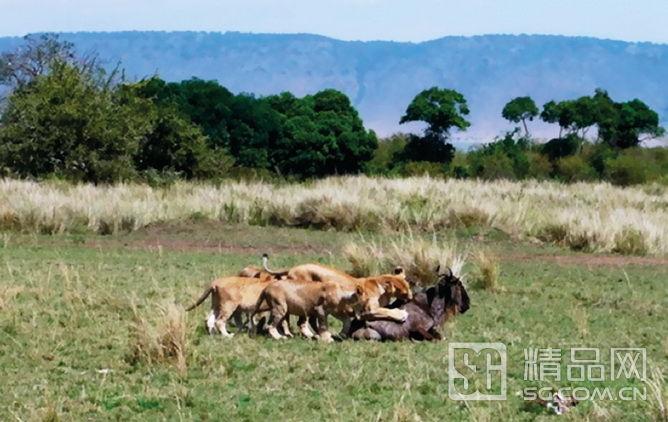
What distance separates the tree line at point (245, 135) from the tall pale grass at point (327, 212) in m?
3.14

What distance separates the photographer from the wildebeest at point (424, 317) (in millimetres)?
10930

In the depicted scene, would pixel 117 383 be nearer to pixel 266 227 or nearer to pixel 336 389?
pixel 336 389

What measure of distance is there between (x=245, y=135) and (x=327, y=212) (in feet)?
65.6

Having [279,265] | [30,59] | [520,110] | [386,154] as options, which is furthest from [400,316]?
[30,59]

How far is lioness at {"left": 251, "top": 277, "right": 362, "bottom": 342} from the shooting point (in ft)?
35.3

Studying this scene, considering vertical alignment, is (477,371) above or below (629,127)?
above

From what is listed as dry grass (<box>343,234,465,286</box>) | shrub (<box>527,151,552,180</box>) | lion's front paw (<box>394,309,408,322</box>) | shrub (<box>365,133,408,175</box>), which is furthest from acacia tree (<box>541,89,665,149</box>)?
lion's front paw (<box>394,309,408,322</box>)

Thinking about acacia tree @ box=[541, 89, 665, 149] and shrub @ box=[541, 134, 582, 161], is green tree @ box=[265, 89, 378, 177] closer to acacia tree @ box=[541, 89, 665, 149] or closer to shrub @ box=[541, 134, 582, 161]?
shrub @ box=[541, 134, 582, 161]

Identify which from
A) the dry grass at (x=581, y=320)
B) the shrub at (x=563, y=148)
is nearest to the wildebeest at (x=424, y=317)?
the dry grass at (x=581, y=320)

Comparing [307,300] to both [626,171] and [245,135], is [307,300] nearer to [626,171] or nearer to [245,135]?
[245,135]

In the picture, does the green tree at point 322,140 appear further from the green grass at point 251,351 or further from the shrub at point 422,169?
the green grass at point 251,351

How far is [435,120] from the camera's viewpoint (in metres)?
54.5

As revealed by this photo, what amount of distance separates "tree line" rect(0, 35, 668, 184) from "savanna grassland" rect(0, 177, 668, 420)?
345 cm

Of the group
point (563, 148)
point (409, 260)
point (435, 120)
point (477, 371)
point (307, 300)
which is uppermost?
point (307, 300)
